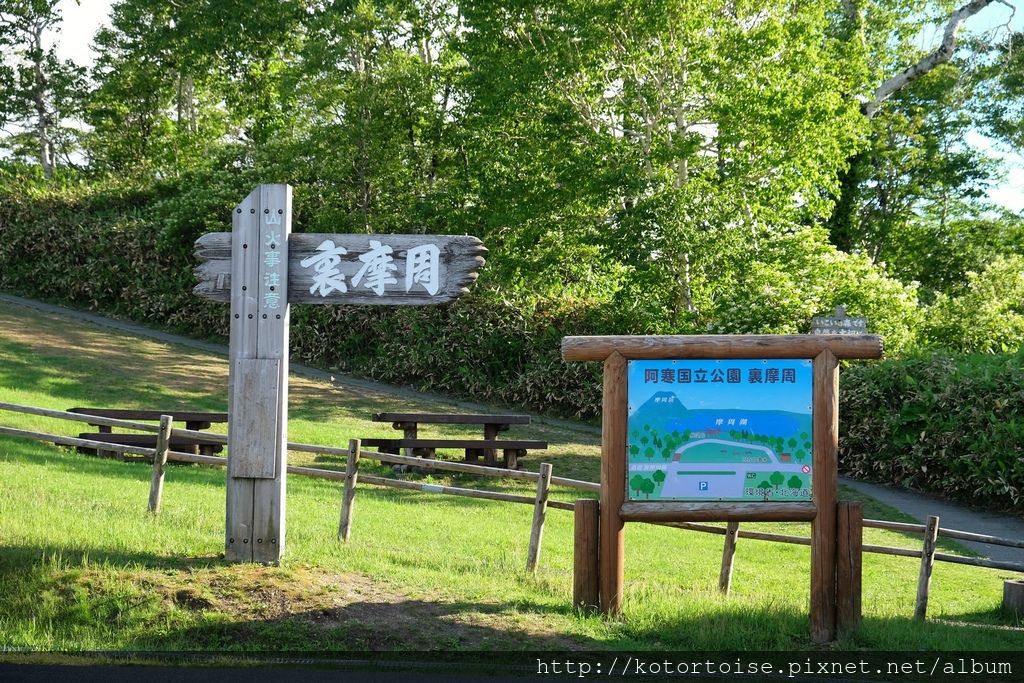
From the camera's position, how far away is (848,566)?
778cm

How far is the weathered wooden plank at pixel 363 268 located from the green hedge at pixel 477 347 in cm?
1102

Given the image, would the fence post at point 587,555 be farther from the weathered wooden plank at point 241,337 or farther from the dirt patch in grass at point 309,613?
the weathered wooden plank at point 241,337

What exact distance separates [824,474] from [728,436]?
2.40 feet

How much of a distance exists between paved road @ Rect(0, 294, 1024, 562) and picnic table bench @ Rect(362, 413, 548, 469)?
4.92m

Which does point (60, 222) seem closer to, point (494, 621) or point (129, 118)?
point (129, 118)

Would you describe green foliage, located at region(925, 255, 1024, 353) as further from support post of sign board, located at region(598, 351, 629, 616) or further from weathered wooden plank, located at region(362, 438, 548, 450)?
support post of sign board, located at region(598, 351, 629, 616)

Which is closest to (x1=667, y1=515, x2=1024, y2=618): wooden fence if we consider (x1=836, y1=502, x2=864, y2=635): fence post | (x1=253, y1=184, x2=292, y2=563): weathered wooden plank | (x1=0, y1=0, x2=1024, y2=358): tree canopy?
(x1=836, y1=502, x2=864, y2=635): fence post

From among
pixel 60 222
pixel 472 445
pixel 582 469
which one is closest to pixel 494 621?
pixel 472 445

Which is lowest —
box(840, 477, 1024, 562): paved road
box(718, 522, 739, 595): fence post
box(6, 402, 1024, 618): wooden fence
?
box(840, 477, 1024, 562): paved road

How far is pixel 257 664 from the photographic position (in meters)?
6.59

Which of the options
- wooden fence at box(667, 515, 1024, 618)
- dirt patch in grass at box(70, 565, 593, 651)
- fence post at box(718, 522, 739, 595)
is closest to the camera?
dirt patch in grass at box(70, 565, 593, 651)

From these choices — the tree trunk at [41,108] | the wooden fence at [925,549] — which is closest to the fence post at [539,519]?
the wooden fence at [925,549]

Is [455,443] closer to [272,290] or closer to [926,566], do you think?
[926,566]

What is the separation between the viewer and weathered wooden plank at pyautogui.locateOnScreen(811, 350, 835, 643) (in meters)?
7.77
